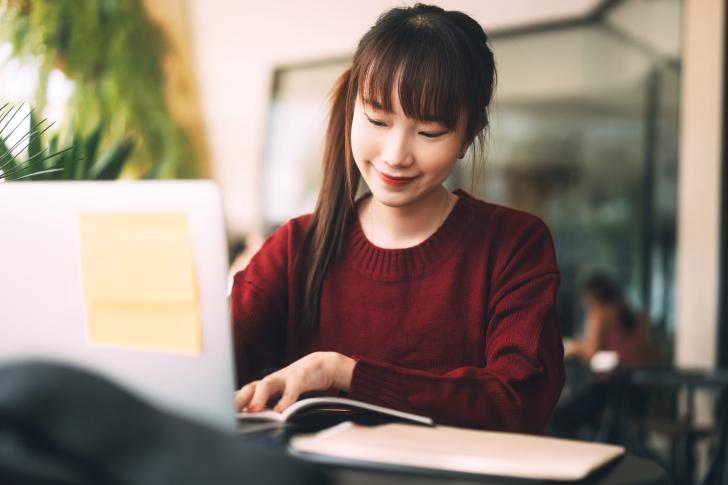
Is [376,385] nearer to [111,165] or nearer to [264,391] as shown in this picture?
[264,391]

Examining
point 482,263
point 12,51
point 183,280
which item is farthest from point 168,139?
point 183,280

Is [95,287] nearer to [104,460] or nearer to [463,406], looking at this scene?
[104,460]

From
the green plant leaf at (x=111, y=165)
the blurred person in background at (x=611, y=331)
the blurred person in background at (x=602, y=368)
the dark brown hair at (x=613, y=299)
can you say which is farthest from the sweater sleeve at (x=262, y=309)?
the dark brown hair at (x=613, y=299)

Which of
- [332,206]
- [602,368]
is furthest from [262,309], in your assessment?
[602,368]

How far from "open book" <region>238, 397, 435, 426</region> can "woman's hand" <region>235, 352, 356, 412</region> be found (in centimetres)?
2

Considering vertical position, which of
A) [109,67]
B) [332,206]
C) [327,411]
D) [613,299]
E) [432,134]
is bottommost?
[613,299]

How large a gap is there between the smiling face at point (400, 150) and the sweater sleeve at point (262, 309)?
244mm

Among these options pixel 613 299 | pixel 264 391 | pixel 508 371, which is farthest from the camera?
pixel 613 299

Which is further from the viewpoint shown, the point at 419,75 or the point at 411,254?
the point at 411,254

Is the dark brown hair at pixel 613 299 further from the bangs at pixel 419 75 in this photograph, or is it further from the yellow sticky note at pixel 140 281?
the yellow sticky note at pixel 140 281

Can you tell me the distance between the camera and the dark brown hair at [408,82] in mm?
1059

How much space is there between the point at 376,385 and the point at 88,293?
37 cm

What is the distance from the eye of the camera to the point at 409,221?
1.24m

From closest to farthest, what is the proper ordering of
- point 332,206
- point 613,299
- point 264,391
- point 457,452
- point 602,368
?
1. point 457,452
2. point 264,391
3. point 332,206
4. point 602,368
5. point 613,299
